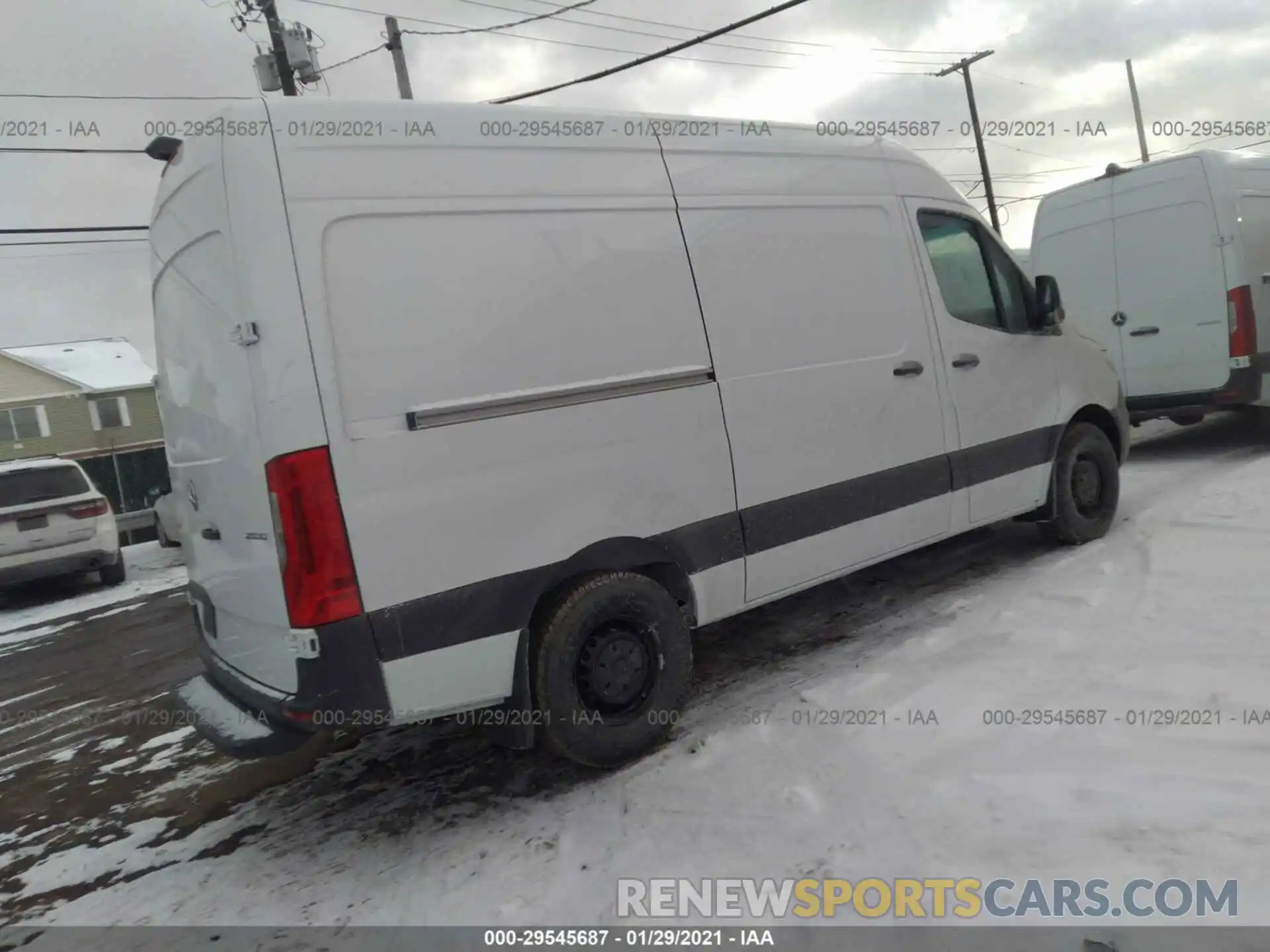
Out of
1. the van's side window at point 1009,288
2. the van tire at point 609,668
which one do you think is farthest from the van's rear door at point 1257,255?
the van tire at point 609,668

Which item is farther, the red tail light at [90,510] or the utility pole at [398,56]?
the utility pole at [398,56]

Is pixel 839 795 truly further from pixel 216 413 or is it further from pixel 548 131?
pixel 548 131

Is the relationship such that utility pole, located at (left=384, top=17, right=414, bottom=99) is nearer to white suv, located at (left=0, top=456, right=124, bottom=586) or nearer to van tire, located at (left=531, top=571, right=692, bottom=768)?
white suv, located at (left=0, top=456, right=124, bottom=586)

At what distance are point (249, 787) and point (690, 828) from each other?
216 cm

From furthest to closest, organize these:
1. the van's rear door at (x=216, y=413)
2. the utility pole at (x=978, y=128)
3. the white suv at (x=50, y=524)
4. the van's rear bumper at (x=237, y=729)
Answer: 1. the utility pole at (x=978, y=128)
2. the white suv at (x=50, y=524)
3. the van's rear bumper at (x=237, y=729)
4. the van's rear door at (x=216, y=413)

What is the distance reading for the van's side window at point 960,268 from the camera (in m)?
4.91

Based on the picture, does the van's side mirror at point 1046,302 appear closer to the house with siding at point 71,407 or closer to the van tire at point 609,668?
the van tire at point 609,668

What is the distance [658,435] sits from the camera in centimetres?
363

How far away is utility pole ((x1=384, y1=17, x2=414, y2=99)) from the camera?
1418cm

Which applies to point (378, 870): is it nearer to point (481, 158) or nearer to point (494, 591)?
point (494, 591)

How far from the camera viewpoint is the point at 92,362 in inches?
1318

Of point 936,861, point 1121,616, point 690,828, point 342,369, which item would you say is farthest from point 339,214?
point 1121,616

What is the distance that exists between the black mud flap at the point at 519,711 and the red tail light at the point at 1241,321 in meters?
7.23

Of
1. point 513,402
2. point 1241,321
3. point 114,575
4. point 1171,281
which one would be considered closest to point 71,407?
point 114,575
